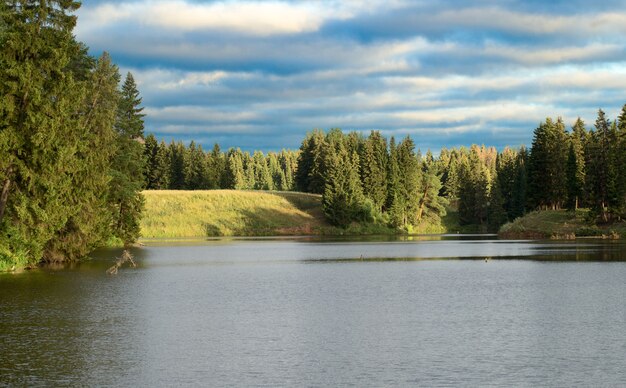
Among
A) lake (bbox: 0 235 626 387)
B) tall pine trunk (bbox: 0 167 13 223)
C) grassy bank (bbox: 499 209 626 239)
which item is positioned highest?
tall pine trunk (bbox: 0 167 13 223)

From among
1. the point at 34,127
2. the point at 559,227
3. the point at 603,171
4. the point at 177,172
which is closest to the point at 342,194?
the point at 559,227

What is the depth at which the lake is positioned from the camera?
20.5 meters

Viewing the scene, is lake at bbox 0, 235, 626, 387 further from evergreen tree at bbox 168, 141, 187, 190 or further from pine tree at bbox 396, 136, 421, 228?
evergreen tree at bbox 168, 141, 187, 190

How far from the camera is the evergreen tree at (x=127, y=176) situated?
87500mm

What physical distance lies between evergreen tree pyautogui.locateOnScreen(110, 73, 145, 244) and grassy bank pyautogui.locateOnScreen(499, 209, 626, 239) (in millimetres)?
64985

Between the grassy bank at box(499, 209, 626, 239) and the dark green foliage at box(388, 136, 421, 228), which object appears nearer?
the grassy bank at box(499, 209, 626, 239)

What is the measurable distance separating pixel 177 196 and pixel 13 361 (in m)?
132

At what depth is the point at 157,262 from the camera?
2613 inches

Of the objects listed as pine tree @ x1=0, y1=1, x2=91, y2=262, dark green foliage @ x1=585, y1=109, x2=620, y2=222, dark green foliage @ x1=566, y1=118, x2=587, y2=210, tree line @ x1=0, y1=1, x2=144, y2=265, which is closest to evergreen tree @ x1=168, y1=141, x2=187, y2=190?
dark green foliage @ x1=566, y1=118, x2=587, y2=210

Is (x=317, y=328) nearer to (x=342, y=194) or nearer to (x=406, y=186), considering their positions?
(x=342, y=194)

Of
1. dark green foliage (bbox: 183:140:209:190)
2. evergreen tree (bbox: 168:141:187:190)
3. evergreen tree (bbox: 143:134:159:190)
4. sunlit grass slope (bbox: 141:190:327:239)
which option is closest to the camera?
sunlit grass slope (bbox: 141:190:327:239)

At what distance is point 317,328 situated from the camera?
93.4 feet

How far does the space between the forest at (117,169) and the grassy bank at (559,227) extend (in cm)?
197

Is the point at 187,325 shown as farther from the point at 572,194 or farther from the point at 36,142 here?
the point at 572,194
